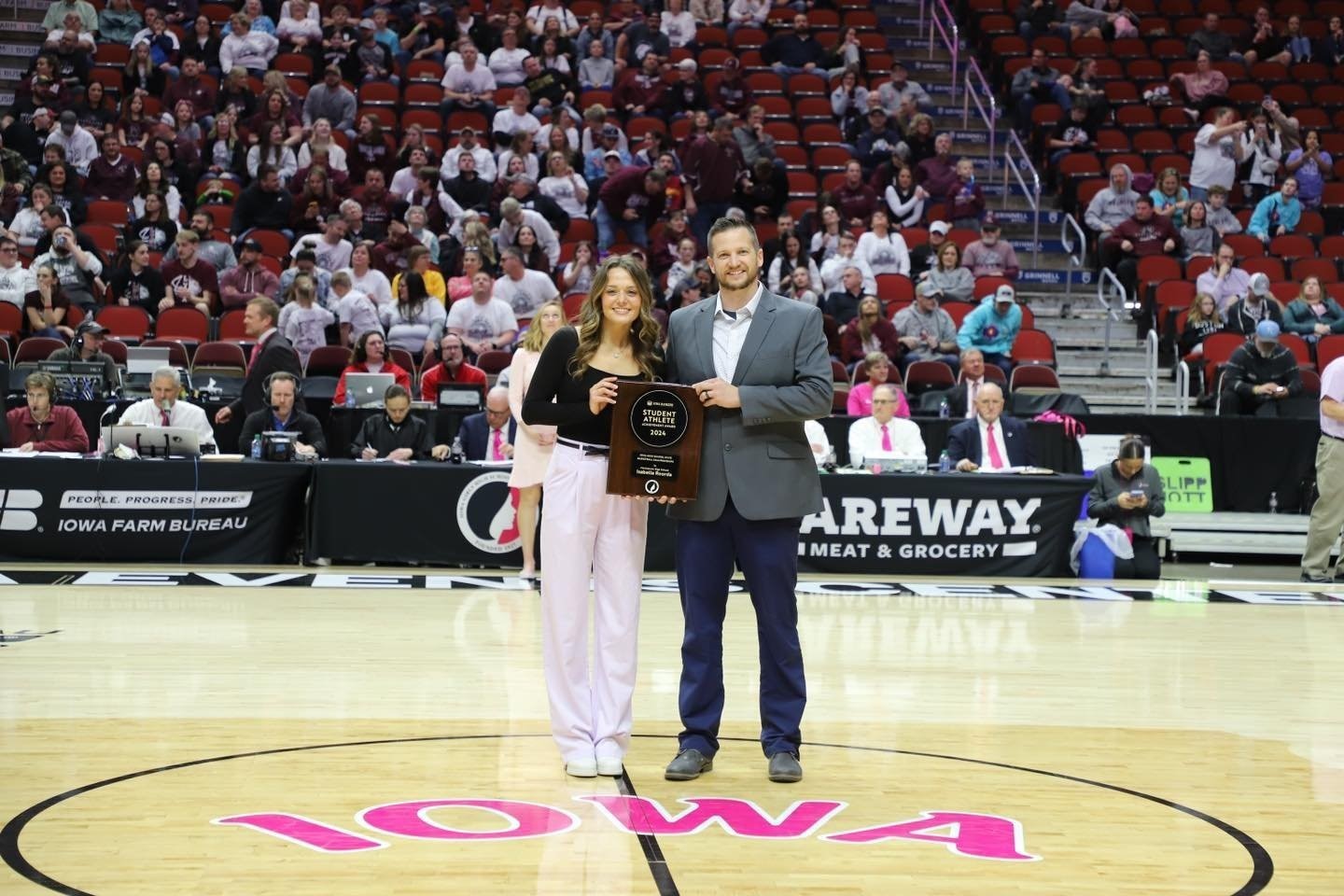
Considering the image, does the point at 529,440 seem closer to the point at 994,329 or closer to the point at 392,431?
the point at 392,431

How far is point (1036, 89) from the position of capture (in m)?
19.6


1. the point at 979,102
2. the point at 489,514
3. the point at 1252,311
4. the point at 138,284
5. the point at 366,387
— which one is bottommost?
the point at 489,514

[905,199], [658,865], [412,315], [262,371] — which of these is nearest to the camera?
[658,865]

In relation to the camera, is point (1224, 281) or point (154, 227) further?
point (1224, 281)

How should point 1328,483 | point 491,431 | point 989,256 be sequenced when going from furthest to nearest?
point 989,256, point 491,431, point 1328,483

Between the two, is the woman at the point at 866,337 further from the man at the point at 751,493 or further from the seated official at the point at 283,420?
the man at the point at 751,493

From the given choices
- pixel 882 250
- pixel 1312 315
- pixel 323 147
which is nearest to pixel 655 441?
pixel 882 250

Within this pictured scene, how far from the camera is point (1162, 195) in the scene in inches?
690

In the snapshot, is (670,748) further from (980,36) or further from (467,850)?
(980,36)

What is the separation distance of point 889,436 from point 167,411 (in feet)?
17.7

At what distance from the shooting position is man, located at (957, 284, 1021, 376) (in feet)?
48.0

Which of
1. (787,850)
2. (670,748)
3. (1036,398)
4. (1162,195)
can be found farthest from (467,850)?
(1162,195)

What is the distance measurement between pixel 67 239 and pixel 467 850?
39.4 feet

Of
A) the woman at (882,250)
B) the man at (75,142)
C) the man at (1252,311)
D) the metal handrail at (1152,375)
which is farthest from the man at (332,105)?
the man at (1252,311)
